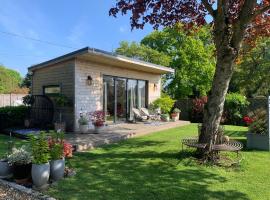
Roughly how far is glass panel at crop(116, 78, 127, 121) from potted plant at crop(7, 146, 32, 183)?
8.31 meters

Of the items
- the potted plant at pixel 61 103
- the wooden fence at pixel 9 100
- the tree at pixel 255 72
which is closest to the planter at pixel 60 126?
the potted plant at pixel 61 103

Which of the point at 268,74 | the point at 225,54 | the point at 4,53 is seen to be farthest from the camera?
the point at 4,53

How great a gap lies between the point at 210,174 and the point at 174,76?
19.0m

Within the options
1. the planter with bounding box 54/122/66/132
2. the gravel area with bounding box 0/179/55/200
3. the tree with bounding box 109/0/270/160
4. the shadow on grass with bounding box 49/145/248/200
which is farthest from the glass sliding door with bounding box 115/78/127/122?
the gravel area with bounding box 0/179/55/200

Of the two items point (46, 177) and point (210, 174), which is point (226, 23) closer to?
point (210, 174)

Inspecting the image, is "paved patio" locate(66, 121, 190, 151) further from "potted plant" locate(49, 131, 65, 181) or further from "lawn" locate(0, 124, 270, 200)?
"potted plant" locate(49, 131, 65, 181)

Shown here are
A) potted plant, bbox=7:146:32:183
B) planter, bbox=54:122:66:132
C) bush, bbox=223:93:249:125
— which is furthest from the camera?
bush, bbox=223:93:249:125

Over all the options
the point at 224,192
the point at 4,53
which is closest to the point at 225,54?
the point at 224,192

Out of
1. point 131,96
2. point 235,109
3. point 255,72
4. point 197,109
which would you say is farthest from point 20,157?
point 255,72

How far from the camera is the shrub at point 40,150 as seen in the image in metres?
4.95

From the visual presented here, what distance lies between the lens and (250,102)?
16.3 metres

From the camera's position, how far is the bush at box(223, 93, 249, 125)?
16062 mm

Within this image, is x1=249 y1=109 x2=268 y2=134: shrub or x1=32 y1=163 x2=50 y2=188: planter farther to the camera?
x1=249 y1=109 x2=268 y2=134: shrub

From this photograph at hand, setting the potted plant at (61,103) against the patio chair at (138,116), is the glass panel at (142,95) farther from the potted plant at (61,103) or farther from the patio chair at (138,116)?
the potted plant at (61,103)
